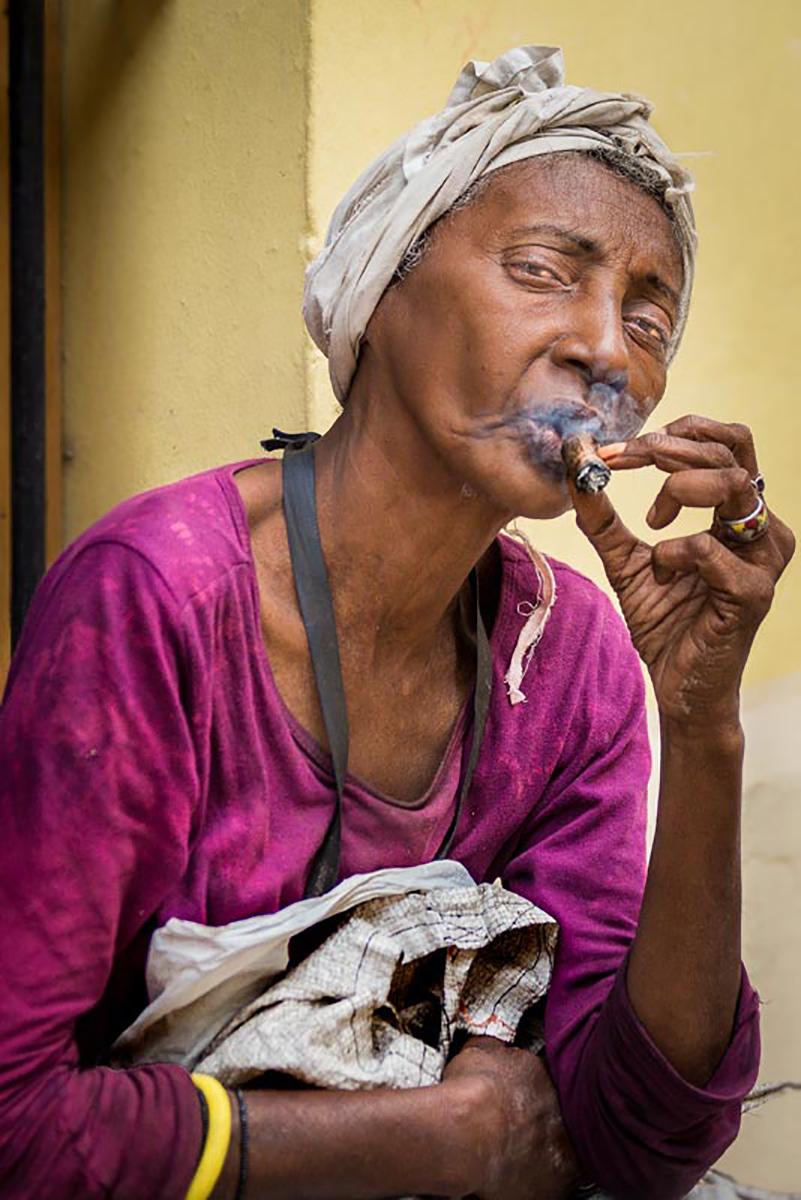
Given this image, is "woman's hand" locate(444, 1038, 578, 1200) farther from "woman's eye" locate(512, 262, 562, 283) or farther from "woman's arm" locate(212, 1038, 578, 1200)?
"woman's eye" locate(512, 262, 562, 283)

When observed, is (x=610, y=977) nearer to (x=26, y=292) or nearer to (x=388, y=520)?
(x=388, y=520)

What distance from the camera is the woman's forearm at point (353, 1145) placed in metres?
1.86

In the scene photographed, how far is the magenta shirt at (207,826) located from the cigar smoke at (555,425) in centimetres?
37

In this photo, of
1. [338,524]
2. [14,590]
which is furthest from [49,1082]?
[14,590]

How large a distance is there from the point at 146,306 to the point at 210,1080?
1.64 metres

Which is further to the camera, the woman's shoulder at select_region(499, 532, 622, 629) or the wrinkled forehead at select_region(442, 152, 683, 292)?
the woman's shoulder at select_region(499, 532, 622, 629)

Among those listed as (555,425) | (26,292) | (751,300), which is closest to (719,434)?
(555,425)

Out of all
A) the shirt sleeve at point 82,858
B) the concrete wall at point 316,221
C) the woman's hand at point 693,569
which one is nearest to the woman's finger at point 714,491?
the woman's hand at point 693,569

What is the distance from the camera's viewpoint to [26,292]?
316 cm

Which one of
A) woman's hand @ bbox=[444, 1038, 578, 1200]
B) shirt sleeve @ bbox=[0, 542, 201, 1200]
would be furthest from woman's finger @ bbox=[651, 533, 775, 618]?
woman's hand @ bbox=[444, 1038, 578, 1200]

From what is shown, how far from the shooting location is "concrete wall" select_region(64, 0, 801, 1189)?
2.65 metres

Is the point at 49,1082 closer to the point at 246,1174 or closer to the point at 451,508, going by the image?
the point at 246,1174

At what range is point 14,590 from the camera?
322cm

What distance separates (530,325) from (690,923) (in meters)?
0.81
